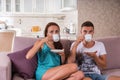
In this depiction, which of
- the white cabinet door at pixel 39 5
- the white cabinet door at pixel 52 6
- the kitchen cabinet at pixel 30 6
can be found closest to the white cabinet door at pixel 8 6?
the kitchen cabinet at pixel 30 6

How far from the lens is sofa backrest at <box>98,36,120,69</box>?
8.38ft

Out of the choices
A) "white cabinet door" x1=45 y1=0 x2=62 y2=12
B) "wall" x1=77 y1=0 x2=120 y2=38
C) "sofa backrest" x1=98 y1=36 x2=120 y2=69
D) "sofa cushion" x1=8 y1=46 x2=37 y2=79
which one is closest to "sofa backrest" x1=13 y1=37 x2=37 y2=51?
"sofa cushion" x1=8 y1=46 x2=37 y2=79

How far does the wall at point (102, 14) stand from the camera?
15.1 ft

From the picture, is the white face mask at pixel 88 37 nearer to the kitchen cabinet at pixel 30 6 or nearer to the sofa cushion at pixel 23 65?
the sofa cushion at pixel 23 65

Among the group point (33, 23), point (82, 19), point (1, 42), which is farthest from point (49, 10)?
point (1, 42)

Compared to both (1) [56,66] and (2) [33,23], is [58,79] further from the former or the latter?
(2) [33,23]

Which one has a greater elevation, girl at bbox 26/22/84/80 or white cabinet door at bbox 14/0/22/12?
white cabinet door at bbox 14/0/22/12

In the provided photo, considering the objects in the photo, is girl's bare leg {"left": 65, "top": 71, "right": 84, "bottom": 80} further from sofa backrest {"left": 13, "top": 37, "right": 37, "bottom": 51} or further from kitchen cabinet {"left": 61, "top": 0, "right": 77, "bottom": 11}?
kitchen cabinet {"left": 61, "top": 0, "right": 77, "bottom": 11}

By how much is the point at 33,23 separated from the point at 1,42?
3038mm

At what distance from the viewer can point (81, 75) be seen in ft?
6.65

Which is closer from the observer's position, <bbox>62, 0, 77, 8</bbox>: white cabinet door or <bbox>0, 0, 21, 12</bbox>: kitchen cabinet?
<bbox>62, 0, 77, 8</bbox>: white cabinet door

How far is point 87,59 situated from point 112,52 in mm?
453

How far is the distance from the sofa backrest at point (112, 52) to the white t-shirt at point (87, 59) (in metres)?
0.27

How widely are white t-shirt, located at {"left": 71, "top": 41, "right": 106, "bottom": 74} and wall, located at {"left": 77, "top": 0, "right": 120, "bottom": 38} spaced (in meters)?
2.38
